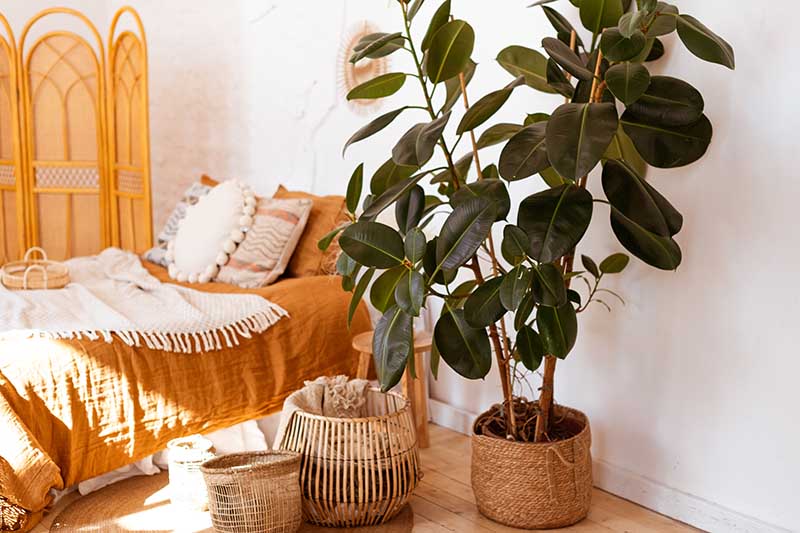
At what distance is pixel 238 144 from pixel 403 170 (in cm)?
222

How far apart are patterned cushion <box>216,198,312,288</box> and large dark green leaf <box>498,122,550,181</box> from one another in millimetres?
1495

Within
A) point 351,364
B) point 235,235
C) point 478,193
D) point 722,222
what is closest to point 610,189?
point 478,193

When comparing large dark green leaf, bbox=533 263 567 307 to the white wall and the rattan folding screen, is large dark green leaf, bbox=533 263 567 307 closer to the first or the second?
the white wall

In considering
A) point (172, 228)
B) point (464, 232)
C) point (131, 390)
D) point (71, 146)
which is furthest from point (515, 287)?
point (71, 146)

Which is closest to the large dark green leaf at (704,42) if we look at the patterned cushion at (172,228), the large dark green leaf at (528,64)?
the large dark green leaf at (528,64)

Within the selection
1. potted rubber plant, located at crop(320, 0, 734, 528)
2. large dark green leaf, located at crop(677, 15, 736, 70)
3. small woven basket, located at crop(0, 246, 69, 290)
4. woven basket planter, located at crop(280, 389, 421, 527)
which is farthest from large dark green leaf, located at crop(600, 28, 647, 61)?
small woven basket, located at crop(0, 246, 69, 290)

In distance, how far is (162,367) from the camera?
2.79 metres

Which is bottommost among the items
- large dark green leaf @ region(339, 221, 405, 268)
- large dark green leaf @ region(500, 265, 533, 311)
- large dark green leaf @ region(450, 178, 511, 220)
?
large dark green leaf @ region(500, 265, 533, 311)

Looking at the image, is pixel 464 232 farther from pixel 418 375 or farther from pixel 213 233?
pixel 213 233

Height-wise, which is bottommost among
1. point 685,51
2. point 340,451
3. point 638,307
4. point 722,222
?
point 340,451

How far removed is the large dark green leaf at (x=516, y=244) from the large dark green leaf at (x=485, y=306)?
0.08 m

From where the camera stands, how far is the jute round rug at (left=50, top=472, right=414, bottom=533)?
2.54m

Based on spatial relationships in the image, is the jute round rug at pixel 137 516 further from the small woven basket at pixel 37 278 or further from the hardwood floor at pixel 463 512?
the small woven basket at pixel 37 278

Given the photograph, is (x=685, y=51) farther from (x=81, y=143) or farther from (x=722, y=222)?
(x=81, y=143)
